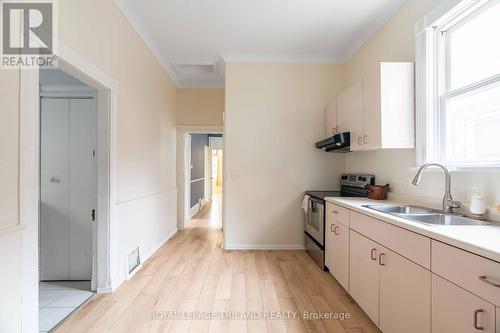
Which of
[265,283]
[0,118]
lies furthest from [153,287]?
[0,118]

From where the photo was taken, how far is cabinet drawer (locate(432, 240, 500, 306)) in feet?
2.98

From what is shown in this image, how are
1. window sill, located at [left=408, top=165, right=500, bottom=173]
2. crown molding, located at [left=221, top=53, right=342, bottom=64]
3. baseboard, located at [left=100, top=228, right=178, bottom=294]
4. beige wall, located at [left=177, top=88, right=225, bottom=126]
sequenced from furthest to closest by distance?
beige wall, located at [left=177, top=88, right=225, bottom=126] < crown molding, located at [left=221, top=53, right=342, bottom=64] < baseboard, located at [left=100, top=228, right=178, bottom=294] < window sill, located at [left=408, top=165, right=500, bottom=173]

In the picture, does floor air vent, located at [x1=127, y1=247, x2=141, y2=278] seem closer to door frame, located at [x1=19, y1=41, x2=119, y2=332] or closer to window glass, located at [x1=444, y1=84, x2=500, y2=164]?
door frame, located at [x1=19, y1=41, x2=119, y2=332]

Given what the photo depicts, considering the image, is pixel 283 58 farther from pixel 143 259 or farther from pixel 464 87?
pixel 143 259

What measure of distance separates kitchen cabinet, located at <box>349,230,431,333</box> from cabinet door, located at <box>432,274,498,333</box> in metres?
0.05

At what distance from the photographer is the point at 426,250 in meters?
1.24

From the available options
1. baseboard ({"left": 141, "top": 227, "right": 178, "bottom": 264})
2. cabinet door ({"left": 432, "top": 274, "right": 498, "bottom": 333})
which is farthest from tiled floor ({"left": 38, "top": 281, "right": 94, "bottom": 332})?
cabinet door ({"left": 432, "top": 274, "right": 498, "bottom": 333})

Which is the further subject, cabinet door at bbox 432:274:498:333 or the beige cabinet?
the beige cabinet

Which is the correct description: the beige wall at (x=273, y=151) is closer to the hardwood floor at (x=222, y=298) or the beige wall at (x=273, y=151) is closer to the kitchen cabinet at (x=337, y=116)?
the kitchen cabinet at (x=337, y=116)

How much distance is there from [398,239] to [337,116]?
205 centimetres

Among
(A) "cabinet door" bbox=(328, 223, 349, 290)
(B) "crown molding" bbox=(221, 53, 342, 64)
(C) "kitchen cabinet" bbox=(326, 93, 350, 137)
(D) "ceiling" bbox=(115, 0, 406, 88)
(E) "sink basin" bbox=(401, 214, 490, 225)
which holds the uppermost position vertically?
(D) "ceiling" bbox=(115, 0, 406, 88)

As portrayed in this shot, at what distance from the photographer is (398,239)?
1.45 meters

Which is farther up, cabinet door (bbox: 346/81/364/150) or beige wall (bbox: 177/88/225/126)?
beige wall (bbox: 177/88/225/126)

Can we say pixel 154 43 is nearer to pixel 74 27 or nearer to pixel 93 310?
pixel 74 27
